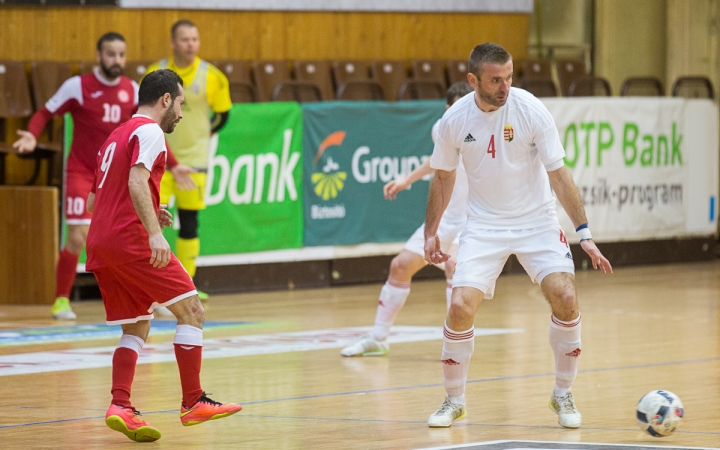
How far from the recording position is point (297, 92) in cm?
1572

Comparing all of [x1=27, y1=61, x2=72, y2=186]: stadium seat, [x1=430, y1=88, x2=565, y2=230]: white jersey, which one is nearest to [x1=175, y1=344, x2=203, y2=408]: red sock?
[x1=430, y1=88, x2=565, y2=230]: white jersey

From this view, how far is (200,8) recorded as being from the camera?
55.0 feet

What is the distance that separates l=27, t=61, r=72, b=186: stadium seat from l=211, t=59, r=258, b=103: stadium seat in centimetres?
205

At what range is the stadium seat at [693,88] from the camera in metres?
18.5

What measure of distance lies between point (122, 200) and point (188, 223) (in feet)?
20.5

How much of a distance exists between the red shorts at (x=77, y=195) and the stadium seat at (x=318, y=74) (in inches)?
181

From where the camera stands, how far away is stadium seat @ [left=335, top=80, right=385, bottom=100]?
16.2 meters

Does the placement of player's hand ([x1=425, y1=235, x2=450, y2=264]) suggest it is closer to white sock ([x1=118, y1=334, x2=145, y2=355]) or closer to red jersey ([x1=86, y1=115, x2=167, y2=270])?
red jersey ([x1=86, y1=115, x2=167, y2=270])

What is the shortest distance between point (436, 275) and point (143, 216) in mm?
10100

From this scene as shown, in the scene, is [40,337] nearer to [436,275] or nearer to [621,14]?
[436,275]

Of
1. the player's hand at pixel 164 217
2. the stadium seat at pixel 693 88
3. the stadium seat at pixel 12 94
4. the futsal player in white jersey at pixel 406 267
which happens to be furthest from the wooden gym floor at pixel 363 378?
the stadium seat at pixel 693 88

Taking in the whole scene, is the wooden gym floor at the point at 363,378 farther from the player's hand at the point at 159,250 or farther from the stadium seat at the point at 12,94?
the stadium seat at the point at 12,94

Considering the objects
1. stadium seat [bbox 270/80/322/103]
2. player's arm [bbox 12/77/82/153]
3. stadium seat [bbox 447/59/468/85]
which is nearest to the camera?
player's arm [bbox 12/77/82/153]

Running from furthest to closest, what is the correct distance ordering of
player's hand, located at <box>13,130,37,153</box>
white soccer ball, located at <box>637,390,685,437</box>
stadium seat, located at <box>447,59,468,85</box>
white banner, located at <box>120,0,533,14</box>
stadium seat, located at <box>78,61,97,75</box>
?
stadium seat, located at <box>447,59,468,85</box> → white banner, located at <box>120,0,533,14</box> → stadium seat, located at <box>78,61,97,75</box> → player's hand, located at <box>13,130,37,153</box> → white soccer ball, located at <box>637,390,685,437</box>
